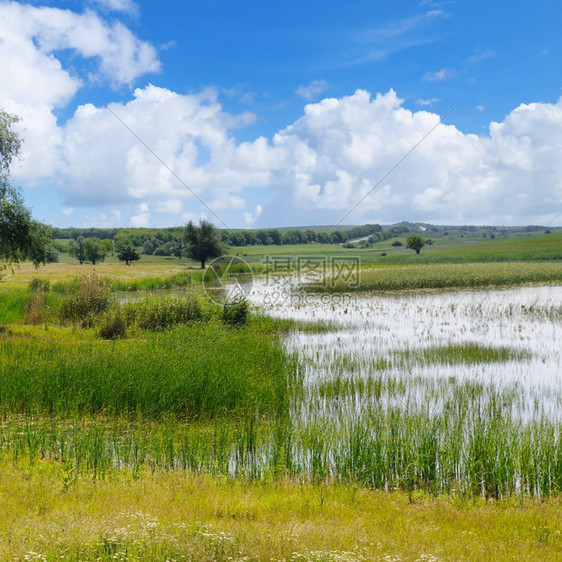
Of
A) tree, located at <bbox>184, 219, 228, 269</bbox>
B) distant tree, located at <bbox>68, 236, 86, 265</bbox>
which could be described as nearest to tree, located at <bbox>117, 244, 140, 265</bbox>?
distant tree, located at <bbox>68, 236, 86, 265</bbox>

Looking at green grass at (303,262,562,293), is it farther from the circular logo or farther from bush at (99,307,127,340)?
bush at (99,307,127,340)

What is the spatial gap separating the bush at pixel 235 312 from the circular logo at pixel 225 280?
0.50 meters

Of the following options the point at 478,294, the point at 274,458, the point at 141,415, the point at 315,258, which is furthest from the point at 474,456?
the point at 315,258

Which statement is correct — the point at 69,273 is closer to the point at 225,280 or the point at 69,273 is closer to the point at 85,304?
the point at 225,280

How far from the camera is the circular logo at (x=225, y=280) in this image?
2937 centimetres

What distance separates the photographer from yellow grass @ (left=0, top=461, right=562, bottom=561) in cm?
546

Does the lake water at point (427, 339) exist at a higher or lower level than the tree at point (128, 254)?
lower

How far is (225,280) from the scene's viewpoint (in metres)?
55.9

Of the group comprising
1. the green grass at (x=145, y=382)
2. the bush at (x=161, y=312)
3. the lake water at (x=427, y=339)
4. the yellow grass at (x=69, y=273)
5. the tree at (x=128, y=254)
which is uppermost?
the tree at (x=128, y=254)

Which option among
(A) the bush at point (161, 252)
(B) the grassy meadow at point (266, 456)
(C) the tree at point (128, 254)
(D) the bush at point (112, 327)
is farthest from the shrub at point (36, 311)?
(A) the bush at point (161, 252)

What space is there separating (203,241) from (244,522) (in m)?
61.6

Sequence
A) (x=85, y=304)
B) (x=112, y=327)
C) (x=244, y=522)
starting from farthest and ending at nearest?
(x=85, y=304) → (x=112, y=327) → (x=244, y=522)

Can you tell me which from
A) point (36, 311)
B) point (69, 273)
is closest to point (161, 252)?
point (69, 273)

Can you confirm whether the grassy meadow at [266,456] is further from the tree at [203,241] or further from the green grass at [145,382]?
the tree at [203,241]
